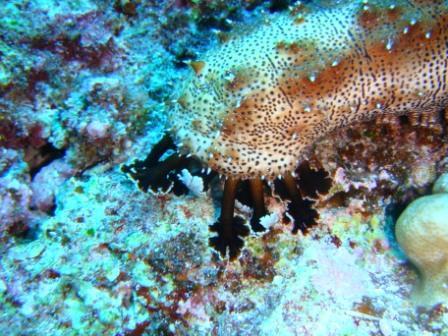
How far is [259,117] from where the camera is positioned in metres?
2.74

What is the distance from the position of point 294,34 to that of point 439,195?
1.71 metres

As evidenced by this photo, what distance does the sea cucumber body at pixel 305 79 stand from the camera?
8.96 ft

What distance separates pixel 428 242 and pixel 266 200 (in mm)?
1295

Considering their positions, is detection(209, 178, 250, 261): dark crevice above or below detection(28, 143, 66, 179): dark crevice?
below

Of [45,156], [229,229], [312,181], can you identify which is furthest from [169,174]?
[45,156]

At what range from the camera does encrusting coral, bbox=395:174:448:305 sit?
8.78 ft

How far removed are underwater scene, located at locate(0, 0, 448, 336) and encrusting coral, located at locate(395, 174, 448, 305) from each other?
1cm

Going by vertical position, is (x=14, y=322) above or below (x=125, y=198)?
below

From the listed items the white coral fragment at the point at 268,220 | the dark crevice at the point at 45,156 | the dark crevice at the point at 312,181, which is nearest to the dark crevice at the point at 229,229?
the white coral fragment at the point at 268,220

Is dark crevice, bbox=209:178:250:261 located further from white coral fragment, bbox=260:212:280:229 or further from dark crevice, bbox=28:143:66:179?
dark crevice, bbox=28:143:66:179

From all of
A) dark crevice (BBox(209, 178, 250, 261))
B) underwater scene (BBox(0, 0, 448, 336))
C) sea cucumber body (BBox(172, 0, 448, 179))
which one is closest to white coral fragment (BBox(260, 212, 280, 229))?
underwater scene (BBox(0, 0, 448, 336))

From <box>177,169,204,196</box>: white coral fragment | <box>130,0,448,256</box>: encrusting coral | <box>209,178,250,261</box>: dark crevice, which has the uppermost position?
<box>130,0,448,256</box>: encrusting coral

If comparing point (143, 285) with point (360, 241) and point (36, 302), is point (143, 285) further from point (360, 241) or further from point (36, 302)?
point (360, 241)

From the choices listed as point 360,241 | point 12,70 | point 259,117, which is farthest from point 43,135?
point 360,241
